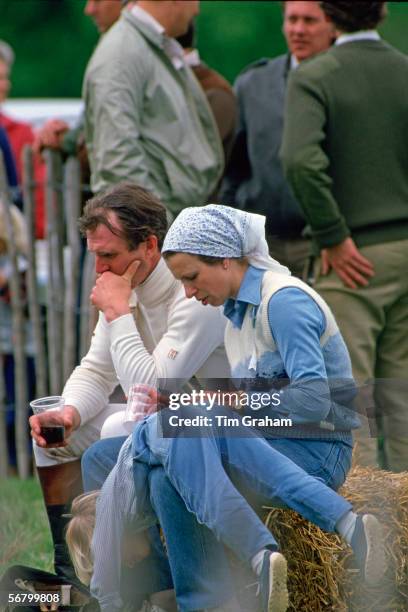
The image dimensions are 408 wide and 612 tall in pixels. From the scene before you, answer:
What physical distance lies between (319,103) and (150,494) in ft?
6.43

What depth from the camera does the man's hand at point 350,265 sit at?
5.03m

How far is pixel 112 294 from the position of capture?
4000 millimetres

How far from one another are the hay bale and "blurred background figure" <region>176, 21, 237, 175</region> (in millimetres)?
2668

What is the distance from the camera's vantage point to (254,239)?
367cm

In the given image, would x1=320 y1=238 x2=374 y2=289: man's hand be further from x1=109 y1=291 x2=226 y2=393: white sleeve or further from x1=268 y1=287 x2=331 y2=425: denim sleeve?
x1=268 y1=287 x2=331 y2=425: denim sleeve

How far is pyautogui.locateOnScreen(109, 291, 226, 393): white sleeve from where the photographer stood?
154 inches

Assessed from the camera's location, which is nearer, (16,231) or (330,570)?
(330,570)

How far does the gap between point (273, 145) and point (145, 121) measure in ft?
2.72

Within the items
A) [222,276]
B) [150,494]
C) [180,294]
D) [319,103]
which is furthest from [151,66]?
[150,494]

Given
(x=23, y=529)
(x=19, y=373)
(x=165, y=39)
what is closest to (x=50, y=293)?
(x=19, y=373)

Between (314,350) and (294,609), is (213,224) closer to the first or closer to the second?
(314,350)

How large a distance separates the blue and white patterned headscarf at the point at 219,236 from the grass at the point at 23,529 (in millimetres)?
1074

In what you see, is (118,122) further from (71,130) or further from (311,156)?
(71,130)

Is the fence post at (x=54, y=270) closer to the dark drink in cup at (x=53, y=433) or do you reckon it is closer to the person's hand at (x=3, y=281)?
the person's hand at (x=3, y=281)
